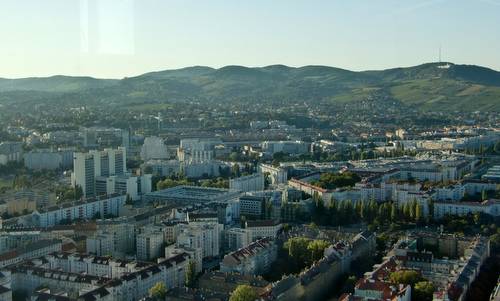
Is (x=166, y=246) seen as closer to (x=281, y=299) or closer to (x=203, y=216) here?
(x=203, y=216)

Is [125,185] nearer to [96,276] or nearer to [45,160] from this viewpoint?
[45,160]

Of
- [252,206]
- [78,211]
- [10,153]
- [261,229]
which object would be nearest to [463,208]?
[252,206]

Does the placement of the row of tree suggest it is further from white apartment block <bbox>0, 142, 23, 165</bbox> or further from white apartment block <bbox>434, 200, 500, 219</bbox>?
white apartment block <bbox>0, 142, 23, 165</bbox>

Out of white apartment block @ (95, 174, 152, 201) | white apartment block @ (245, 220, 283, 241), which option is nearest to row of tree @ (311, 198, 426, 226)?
white apartment block @ (245, 220, 283, 241)

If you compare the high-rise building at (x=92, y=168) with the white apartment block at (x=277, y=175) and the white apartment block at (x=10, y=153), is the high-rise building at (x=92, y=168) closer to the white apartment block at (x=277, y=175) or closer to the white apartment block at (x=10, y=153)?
the white apartment block at (x=277, y=175)

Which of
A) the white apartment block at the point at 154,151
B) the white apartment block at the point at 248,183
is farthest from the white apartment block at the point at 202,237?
the white apartment block at the point at 154,151
